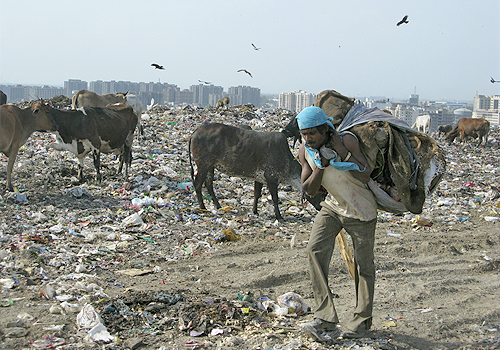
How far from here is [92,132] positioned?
971 centimetres

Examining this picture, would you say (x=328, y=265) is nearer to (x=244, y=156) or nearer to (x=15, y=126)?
(x=244, y=156)

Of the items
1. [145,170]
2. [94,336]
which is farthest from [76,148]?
[94,336]

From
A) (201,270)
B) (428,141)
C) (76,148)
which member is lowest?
(201,270)

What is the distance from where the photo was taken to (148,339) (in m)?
3.45

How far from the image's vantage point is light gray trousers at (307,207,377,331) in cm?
347

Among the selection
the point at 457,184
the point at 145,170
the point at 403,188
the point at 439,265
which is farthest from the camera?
the point at 457,184

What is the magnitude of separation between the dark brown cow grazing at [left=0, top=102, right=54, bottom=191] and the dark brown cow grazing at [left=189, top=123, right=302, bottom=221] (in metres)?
3.11

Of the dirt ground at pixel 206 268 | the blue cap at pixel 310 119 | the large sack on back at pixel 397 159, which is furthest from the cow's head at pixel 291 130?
the blue cap at pixel 310 119

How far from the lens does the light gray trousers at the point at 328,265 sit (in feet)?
11.4

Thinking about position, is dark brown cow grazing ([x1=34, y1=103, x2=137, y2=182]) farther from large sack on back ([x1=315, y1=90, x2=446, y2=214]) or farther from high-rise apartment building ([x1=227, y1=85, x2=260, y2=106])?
high-rise apartment building ([x1=227, y1=85, x2=260, y2=106])

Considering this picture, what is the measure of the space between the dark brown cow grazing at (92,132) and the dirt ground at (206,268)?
0.60 metres

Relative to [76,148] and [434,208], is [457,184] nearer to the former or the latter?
[434,208]

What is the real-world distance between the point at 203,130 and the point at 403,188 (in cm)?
546

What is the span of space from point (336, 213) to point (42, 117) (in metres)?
7.41
